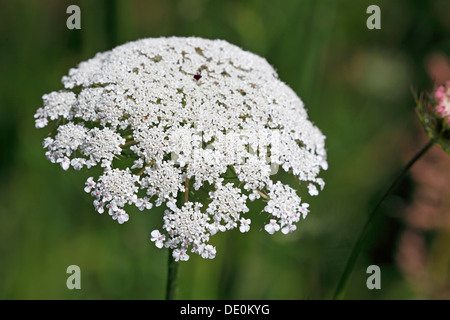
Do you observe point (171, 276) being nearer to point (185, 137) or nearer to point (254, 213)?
point (185, 137)

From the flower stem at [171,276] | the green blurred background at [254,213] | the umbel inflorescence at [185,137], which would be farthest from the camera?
the green blurred background at [254,213]

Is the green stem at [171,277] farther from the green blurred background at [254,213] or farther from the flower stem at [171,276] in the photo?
the green blurred background at [254,213]

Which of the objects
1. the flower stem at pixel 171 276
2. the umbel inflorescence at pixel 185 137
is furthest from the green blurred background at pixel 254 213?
the umbel inflorescence at pixel 185 137

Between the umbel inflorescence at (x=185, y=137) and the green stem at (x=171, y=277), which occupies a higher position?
the umbel inflorescence at (x=185, y=137)

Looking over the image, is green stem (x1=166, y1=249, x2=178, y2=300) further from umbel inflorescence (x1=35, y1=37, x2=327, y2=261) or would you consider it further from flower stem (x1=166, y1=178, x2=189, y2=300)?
umbel inflorescence (x1=35, y1=37, x2=327, y2=261)

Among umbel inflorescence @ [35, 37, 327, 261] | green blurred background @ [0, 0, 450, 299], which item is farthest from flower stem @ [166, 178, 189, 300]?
green blurred background @ [0, 0, 450, 299]

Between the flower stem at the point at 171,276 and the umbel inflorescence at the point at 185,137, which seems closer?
the umbel inflorescence at the point at 185,137
